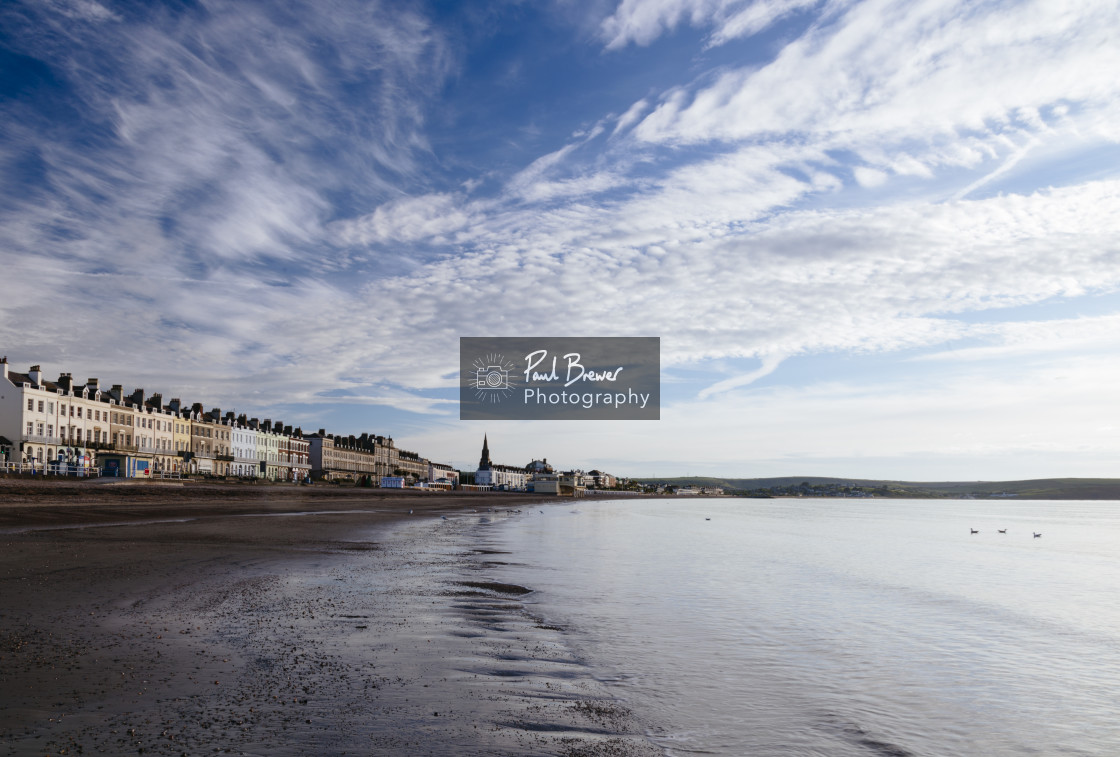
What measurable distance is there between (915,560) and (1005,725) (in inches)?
1057

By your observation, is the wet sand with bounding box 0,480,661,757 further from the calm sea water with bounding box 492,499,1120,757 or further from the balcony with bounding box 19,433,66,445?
the balcony with bounding box 19,433,66,445

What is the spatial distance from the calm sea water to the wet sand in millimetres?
1182

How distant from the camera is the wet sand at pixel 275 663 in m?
6.52

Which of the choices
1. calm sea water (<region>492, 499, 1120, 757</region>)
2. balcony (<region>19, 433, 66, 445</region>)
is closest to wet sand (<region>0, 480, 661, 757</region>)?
calm sea water (<region>492, 499, 1120, 757</region>)

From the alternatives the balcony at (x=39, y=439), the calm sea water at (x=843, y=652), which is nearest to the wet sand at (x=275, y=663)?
the calm sea water at (x=843, y=652)

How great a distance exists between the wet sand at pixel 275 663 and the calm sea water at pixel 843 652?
1182mm

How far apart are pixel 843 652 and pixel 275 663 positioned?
977 cm

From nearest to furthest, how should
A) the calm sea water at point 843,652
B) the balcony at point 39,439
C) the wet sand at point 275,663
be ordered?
the wet sand at point 275,663 → the calm sea water at point 843,652 → the balcony at point 39,439

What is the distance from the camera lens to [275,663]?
897 centimetres

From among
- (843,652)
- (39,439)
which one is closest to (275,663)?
(843,652)

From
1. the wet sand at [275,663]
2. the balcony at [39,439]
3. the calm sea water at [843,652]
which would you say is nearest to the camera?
the wet sand at [275,663]

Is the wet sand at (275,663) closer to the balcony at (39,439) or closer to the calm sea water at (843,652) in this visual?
the calm sea water at (843,652)

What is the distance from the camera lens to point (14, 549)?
1797 centimetres

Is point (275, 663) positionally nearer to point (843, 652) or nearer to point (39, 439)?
point (843, 652)
